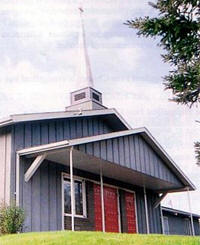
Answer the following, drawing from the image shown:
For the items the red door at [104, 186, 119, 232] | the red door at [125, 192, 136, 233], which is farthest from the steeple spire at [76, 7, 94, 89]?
the red door at [125, 192, 136, 233]

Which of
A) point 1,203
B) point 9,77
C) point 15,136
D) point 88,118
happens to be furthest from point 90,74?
point 1,203

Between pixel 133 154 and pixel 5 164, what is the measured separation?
474 cm

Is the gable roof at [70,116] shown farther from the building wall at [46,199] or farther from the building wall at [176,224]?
the building wall at [176,224]

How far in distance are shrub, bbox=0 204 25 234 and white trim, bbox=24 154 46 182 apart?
1.06 meters

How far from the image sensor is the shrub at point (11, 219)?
37.0ft

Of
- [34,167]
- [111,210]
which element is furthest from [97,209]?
[34,167]

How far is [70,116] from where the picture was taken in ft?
46.9

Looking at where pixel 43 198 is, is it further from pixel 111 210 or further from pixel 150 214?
pixel 150 214

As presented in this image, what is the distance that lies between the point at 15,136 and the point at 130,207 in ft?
22.0

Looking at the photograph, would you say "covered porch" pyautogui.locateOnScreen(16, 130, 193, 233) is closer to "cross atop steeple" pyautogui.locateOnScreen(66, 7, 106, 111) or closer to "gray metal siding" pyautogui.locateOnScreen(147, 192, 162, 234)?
"gray metal siding" pyautogui.locateOnScreen(147, 192, 162, 234)

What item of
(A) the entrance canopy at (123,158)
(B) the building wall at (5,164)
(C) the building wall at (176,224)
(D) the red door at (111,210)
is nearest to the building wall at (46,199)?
(A) the entrance canopy at (123,158)

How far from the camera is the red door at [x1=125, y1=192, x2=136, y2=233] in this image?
17109 mm

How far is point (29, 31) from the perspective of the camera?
54.2 feet

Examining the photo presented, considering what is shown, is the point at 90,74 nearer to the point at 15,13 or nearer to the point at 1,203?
the point at 15,13
